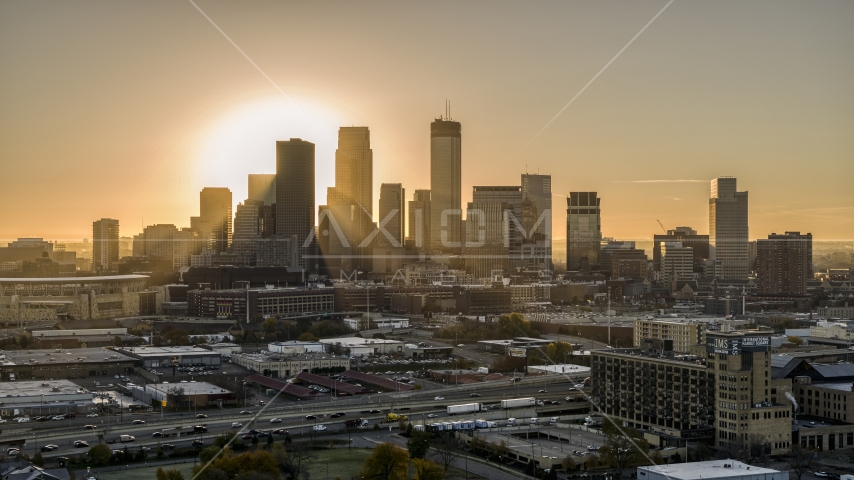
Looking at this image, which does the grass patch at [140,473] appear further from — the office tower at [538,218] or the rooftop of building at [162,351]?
the office tower at [538,218]

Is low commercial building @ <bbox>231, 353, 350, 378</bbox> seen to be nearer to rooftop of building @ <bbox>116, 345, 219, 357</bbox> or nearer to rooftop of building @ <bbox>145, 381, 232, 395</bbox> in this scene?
rooftop of building @ <bbox>116, 345, 219, 357</bbox>

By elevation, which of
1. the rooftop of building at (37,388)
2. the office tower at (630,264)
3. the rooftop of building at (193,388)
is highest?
the office tower at (630,264)

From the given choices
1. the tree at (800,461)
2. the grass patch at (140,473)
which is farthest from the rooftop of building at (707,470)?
the grass patch at (140,473)

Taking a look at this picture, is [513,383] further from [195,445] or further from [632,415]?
[195,445]

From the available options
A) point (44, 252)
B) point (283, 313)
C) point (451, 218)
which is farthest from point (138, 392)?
point (451, 218)

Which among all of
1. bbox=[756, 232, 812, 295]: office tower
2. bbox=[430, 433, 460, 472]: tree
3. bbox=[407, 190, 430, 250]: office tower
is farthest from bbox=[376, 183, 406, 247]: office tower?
bbox=[430, 433, 460, 472]: tree

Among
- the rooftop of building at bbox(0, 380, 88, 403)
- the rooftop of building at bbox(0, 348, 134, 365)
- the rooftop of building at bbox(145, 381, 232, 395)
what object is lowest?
the rooftop of building at bbox(145, 381, 232, 395)

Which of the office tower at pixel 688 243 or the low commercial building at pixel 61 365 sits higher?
the office tower at pixel 688 243

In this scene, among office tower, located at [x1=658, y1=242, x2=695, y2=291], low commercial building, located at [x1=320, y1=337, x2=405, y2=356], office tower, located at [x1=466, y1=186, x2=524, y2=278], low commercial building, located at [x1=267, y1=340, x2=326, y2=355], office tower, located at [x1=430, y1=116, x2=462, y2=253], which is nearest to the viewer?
low commercial building, located at [x1=267, y1=340, x2=326, y2=355]
